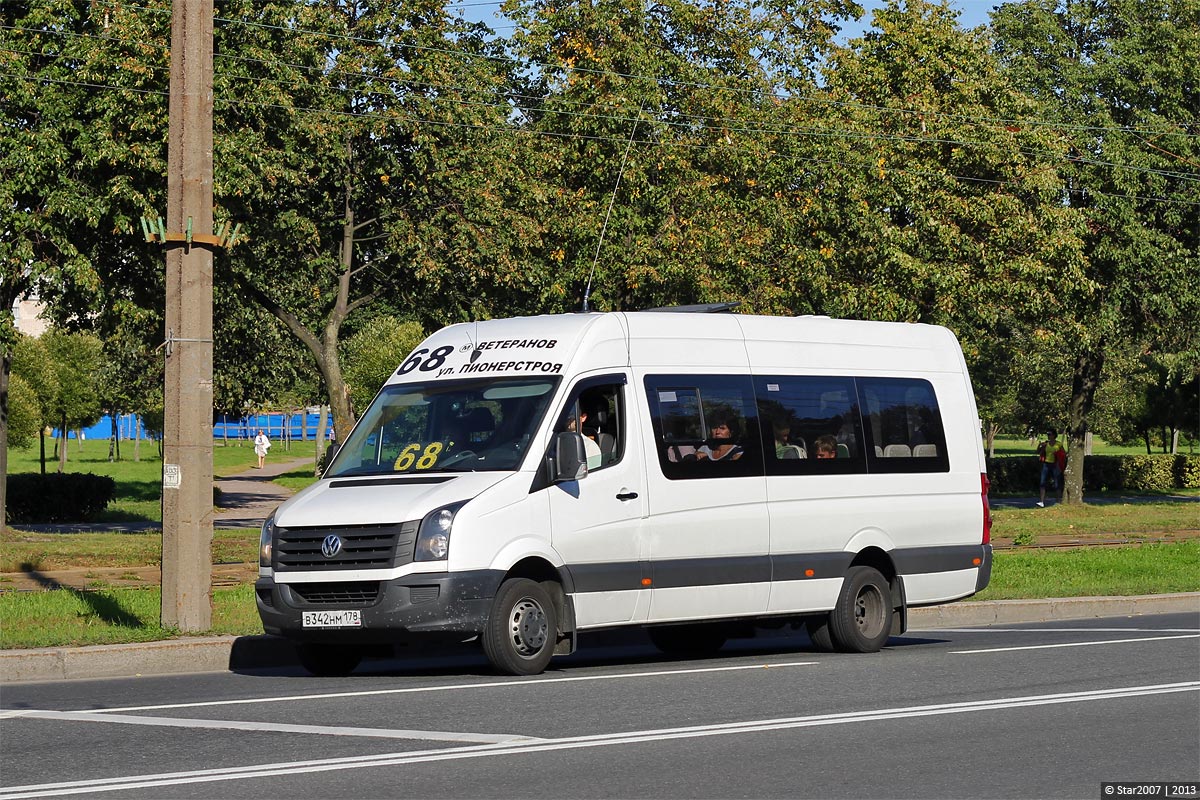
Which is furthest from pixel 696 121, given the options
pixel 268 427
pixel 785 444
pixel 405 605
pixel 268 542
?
pixel 268 427

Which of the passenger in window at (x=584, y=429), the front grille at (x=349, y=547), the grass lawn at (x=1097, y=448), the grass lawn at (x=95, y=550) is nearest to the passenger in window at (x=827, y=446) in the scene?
the passenger in window at (x=584, y=429)

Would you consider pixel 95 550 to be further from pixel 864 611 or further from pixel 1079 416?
pixel 1079 416

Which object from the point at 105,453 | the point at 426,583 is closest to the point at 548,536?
the point at 426,583

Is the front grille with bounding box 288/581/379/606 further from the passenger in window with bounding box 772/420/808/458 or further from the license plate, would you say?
the passenger in window with bounding box 772/420/808/458

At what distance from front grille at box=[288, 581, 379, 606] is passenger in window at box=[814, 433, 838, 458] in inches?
175

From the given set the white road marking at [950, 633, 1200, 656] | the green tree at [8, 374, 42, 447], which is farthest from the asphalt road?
the green tree at [8, 374, 42, 447]

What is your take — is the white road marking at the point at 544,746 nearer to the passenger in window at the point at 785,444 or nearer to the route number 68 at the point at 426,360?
the passenger in window at the point at 785,444

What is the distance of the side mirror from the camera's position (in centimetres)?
1213

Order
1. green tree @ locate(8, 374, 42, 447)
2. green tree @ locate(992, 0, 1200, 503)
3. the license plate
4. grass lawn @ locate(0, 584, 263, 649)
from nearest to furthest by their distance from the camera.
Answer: the license plate
grass lawn @ locate(0, 584, 263, 649)
green tree @ locate(992, 0, 1200, 503)
green tree @ locate(8, 374, 42, 447)

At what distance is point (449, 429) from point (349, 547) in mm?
1377

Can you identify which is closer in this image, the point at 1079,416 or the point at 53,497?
the point at 53,497

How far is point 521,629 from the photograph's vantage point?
1203 centimetres

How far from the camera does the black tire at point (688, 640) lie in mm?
14625

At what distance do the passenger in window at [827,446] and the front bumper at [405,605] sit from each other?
148 inches
